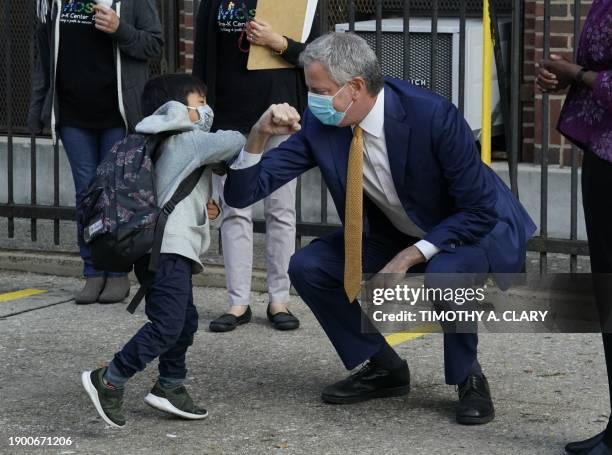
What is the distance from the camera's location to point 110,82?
7.06m

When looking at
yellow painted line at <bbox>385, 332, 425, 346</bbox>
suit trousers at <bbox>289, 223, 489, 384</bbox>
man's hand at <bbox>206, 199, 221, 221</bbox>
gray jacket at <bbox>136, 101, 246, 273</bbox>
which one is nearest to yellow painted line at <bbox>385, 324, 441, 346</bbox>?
yellow painted line at <bbox>385, 332, 425, 346</bbox>

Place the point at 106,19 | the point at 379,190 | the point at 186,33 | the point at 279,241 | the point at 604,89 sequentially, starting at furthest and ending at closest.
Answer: the point at 186,33, the point at 106,19, the point at 279,241, the point at 379,190, the point at 604,89

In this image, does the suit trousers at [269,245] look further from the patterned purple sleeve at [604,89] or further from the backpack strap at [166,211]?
the patterned purple sleeve at [604,89]

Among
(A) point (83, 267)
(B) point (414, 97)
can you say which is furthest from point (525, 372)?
(A) point (83, 267)

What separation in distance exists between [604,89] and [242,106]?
261 cm

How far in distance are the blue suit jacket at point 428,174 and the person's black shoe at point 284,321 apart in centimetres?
140

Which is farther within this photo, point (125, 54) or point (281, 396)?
point (125, 54)

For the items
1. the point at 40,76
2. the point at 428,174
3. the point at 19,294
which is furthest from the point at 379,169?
the point at 19,294

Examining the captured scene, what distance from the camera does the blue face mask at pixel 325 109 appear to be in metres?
4.98

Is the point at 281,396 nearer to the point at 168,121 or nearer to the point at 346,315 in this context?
the point at 346,315

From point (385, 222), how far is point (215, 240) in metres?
3.27

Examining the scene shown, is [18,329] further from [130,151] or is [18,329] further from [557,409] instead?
[557,409]

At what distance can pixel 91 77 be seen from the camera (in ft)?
23.2

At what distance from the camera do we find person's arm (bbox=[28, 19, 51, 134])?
7199mm
